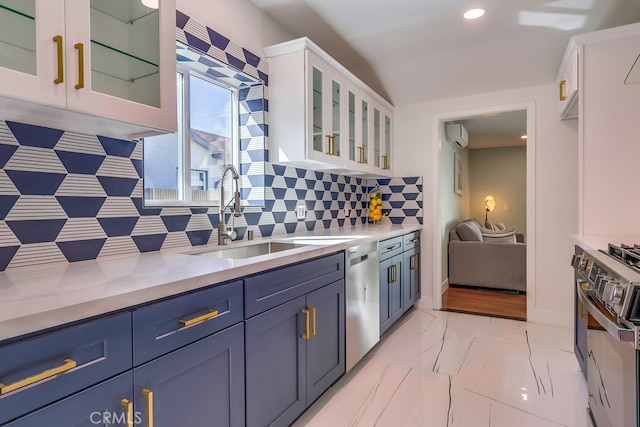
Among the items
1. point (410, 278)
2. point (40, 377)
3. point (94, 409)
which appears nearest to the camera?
point (40, 377)

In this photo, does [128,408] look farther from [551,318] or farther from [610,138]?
[551,318]

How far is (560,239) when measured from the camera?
313cm

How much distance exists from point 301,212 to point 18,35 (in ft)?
6.59

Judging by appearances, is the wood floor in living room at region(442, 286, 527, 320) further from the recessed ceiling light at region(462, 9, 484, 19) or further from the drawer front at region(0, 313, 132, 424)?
the drawer front at region(0, 313, 132, 424)

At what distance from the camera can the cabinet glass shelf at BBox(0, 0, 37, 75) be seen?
0.96 metres

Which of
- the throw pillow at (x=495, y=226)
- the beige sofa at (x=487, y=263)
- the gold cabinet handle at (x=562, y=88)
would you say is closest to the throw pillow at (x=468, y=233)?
the beige sofa at (x=487, y=263)

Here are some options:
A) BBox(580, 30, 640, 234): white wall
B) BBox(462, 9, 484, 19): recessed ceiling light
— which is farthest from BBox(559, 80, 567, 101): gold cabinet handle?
BBox(462, 9, 484, 19): recessed ceiling light

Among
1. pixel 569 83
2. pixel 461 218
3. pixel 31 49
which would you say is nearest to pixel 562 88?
pixel 569 83

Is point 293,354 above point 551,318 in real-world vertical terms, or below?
above

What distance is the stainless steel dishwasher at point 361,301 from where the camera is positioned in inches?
83.7

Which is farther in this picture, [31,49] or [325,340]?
[325,340]

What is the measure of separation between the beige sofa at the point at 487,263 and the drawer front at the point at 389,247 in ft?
6.30

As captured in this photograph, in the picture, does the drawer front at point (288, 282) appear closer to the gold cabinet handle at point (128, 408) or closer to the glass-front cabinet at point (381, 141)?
the gold cabinet handle at point (128, 408)

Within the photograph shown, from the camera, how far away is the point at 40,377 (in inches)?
28.9
